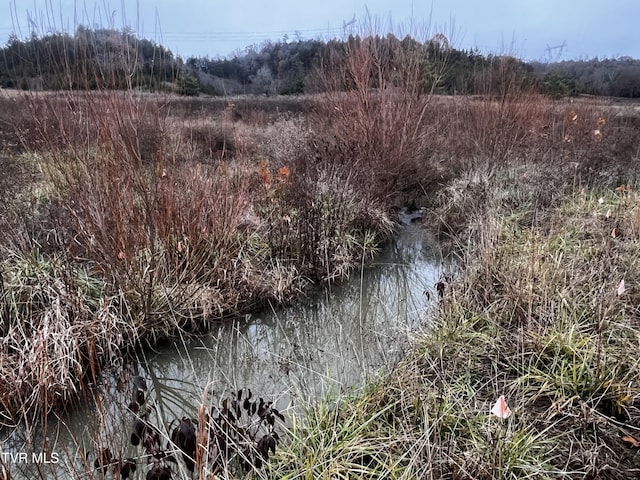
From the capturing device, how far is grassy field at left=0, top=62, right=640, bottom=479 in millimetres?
2229

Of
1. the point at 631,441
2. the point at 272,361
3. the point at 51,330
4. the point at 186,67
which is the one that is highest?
the point at 186,67

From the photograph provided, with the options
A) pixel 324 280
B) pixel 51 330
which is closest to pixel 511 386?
pixel 324 280

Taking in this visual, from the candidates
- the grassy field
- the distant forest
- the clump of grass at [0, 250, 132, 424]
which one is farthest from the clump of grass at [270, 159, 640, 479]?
the distant forest

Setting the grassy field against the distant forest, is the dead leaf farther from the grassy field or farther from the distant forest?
the distant forest

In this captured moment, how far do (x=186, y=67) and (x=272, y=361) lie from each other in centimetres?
303

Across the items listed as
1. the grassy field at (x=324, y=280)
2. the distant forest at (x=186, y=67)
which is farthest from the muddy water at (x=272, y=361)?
the distant forest at (x=186, y=67)

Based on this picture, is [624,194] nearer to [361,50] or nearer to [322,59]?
[361,50]

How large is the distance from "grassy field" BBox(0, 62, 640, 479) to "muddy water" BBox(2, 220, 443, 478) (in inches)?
7.8

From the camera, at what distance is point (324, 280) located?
4.95m

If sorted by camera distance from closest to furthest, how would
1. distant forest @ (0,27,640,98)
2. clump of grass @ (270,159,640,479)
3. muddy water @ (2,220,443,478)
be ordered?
clump of grass @ (270,159,640,479)
muddy water @ (2,220,443,478)
distant forest @ (0,27,640,98)

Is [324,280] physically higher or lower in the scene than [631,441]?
lower

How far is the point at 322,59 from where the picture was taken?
7.93m

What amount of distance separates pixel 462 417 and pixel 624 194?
15.5 feet

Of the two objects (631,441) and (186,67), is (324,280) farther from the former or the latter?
(631,441)
